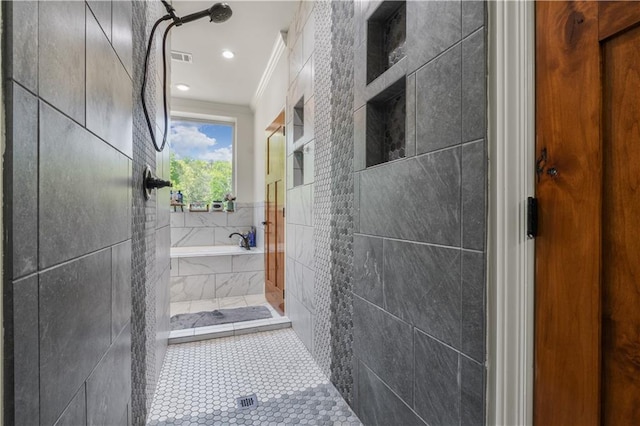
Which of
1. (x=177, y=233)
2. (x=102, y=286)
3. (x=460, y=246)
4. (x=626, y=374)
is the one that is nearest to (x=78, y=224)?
(x=102, y=286)

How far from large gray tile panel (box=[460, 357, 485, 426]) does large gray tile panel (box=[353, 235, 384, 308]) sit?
408 millimetres

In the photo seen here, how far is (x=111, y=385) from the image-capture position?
84 cm

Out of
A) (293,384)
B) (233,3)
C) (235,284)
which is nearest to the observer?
(293,384)

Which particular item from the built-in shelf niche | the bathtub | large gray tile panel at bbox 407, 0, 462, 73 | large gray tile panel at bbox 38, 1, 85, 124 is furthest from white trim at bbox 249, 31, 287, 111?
large gray tile panel at bbox 38, 1, 85, 124

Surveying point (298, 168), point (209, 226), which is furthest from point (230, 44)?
point (209, 226)

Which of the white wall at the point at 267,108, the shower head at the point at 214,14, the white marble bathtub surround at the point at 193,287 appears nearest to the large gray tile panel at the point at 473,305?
the shower head at the point at 214,14

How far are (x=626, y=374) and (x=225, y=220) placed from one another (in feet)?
13.9

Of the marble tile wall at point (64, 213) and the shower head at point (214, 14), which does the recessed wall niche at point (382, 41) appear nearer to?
the shower head at point (214, 14)

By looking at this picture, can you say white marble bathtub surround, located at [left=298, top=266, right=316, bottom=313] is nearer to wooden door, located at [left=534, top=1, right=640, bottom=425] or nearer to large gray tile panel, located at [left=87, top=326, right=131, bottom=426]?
large gray tile panel, located at [left=87, top=326, right=131, bottom=426]

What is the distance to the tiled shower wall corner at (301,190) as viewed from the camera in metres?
1.96

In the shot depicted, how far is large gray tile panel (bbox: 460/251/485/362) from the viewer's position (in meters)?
0.75

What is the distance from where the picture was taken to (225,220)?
4316 mm

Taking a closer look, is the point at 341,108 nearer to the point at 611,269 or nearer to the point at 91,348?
the point at 611,269

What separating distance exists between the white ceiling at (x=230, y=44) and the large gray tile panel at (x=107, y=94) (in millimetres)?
1651
